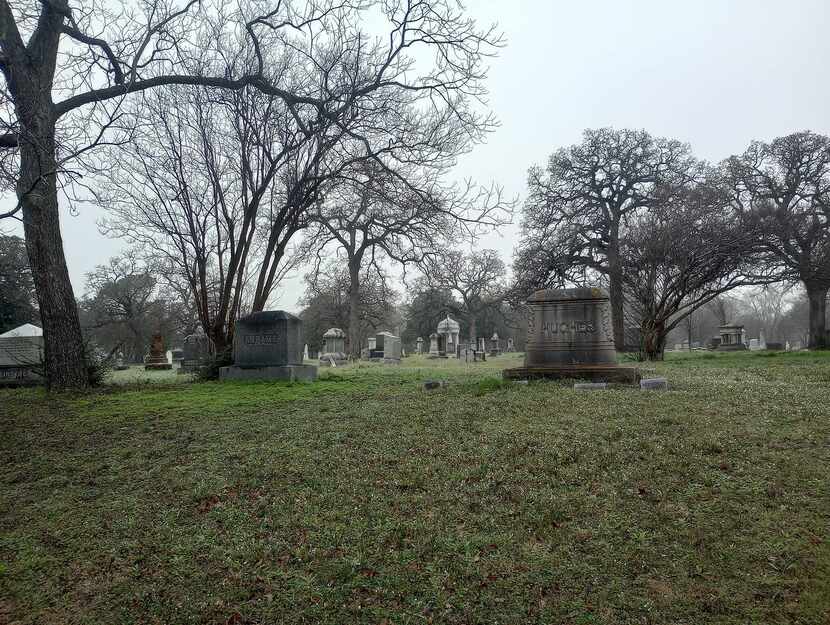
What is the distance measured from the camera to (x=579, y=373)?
8719 millimetres

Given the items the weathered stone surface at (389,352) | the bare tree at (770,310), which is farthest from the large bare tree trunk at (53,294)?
the bare tree at (770,310)

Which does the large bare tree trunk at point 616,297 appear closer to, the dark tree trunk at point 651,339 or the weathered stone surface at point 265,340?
the dark tree trunk at point 651,339

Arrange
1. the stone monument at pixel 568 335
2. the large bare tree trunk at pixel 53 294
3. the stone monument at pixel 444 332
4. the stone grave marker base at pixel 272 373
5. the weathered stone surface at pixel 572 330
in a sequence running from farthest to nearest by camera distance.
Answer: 1. the stone monument at pixel 444 332
2. the stone grave marker base at pixel 272 373
3. the weathered stone surface at pixel 572 330
4. the stone monument at pixel 568 335
5. the large bare tree trunk at pixel 53 294

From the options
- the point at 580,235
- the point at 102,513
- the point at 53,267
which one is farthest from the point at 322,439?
the point at 580,235

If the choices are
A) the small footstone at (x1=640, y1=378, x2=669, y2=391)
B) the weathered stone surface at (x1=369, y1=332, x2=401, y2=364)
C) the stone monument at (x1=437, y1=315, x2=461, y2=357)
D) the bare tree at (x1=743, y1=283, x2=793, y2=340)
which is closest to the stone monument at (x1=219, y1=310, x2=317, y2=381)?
the small footstone at (x1=640, y1=378, x2=669, y2=391)

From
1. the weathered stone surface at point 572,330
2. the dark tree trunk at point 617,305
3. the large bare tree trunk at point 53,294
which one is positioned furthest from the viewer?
the dark tree trunk at point 617,305

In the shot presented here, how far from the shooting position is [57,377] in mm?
8633

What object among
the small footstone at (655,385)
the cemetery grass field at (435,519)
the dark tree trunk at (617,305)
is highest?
the dark tree trunk at (617,305)

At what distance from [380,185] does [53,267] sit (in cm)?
655

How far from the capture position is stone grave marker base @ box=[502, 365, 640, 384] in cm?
845

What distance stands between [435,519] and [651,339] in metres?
16.0

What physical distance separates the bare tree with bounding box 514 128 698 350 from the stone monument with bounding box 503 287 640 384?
12.8m

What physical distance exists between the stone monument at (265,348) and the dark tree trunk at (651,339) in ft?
39.4

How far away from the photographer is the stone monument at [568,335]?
9.12m
